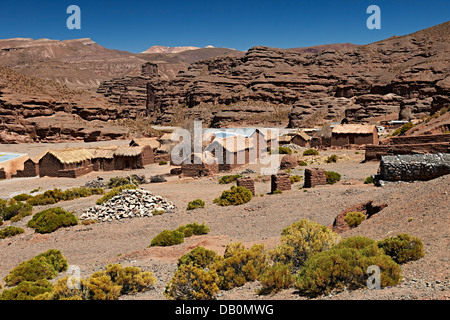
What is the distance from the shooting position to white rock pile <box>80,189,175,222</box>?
672 inches

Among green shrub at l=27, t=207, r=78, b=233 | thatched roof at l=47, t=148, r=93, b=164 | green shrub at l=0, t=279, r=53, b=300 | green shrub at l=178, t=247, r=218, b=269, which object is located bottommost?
green shrub at l=27, t=207, r=78, b=233

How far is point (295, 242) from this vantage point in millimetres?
7957

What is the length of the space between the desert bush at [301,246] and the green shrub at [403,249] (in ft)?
4.37

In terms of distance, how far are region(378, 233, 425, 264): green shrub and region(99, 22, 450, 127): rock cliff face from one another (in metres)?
61.9

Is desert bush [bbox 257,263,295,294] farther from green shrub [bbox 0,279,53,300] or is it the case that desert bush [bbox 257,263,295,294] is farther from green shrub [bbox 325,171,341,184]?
green shrub [bbox 325,171,341,184]

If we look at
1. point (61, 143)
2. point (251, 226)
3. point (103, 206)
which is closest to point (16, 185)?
point (103, 206)

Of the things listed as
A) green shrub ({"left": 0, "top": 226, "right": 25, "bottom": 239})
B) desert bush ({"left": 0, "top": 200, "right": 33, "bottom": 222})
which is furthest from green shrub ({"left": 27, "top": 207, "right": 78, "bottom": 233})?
desert bush ({"left": 0, "top": 200, "right": 33, "bottom": 222})

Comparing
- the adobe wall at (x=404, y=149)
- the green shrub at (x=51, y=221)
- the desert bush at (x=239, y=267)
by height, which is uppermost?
the adobe wall at (x=404, y=149)

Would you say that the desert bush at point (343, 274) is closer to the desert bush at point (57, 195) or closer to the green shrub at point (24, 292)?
the green shrub at point (24, 292)

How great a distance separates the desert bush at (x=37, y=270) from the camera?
8.87 m

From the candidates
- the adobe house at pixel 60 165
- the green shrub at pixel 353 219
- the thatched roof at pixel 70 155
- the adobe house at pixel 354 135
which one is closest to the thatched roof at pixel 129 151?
the thatched roof at pixel 70 155

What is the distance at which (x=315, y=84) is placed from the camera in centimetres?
11656
